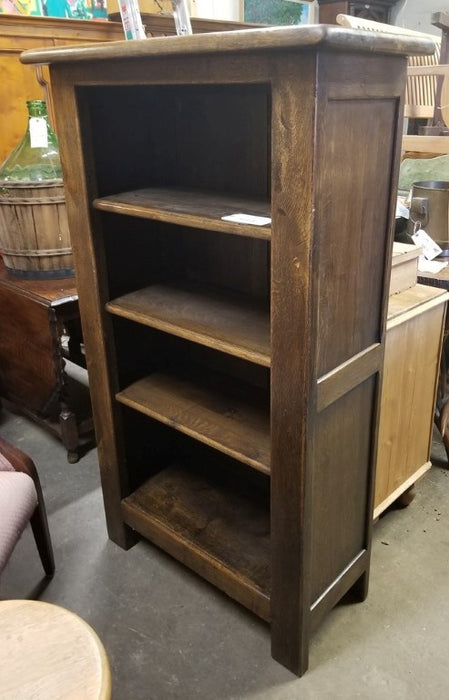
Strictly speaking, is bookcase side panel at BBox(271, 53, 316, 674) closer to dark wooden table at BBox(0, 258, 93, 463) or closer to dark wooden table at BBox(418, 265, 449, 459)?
dark wooden table at BBox(418, 265, 449, 459)

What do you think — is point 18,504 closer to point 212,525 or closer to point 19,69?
point 212,525

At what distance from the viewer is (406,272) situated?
180 cm

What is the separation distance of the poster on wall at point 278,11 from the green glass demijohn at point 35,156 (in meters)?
3.99

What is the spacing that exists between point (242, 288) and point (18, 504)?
34.0 inches

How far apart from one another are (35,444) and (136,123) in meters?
1.52

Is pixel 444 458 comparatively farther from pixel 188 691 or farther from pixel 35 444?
pixel 35 444

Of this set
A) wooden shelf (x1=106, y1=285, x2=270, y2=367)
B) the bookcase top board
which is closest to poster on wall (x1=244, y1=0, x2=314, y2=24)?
wooden shelf (x1=106, y1=285, x2=270, y2=367)

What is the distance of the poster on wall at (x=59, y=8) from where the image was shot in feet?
10.8

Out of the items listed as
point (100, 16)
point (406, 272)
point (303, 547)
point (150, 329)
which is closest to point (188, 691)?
point (303, 547)

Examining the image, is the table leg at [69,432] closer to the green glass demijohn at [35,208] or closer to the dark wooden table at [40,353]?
the dark wooden table at [40,353]

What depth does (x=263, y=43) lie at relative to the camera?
3.21 ft

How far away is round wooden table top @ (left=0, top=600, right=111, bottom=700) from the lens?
2.91 ft

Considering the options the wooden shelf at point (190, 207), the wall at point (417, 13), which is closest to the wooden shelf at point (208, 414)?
the wooden shelf at point (190, 207)

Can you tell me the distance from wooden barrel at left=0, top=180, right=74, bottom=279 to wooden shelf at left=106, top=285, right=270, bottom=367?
0.83 meters
